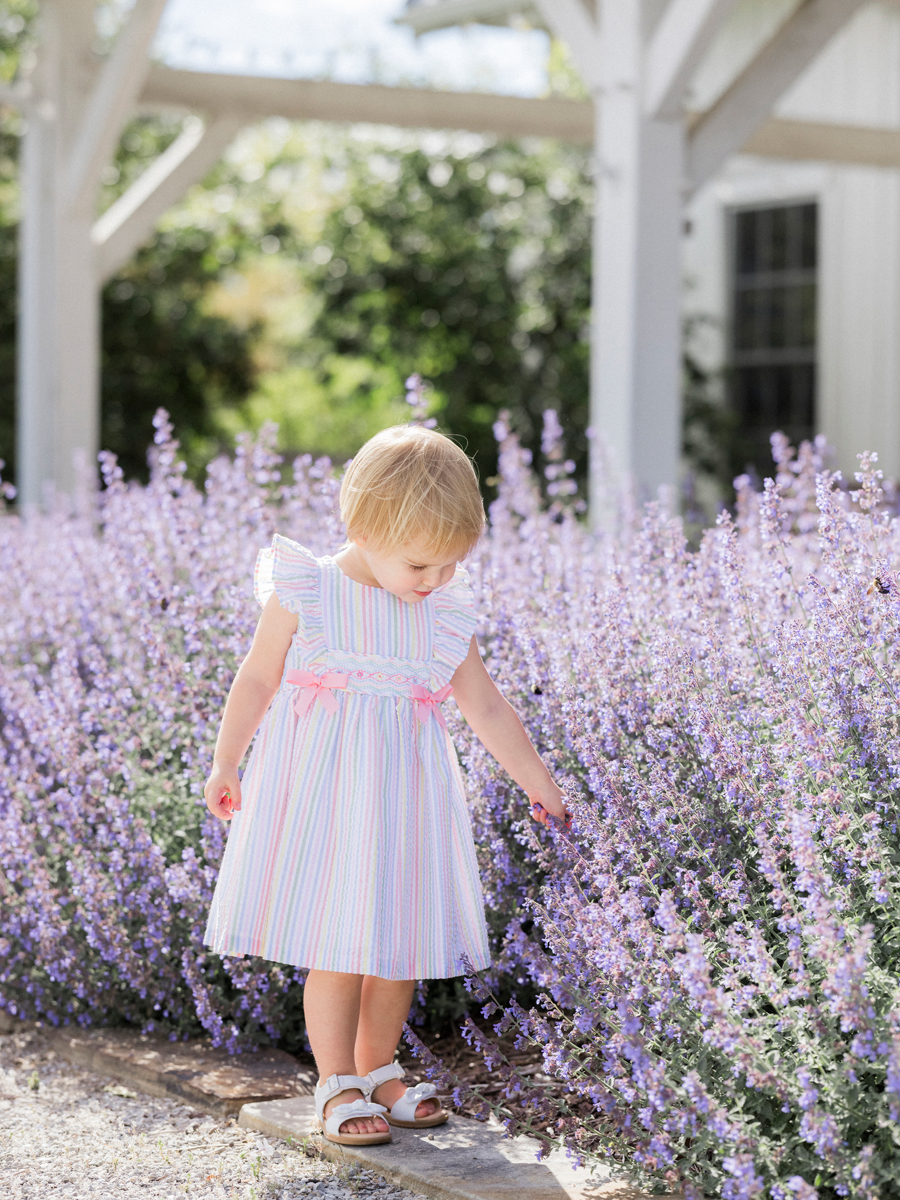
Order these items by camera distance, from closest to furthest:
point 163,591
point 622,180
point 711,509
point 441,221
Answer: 1. point 163,591
2. point 622,180
3. point 711,509
4. point 441,221

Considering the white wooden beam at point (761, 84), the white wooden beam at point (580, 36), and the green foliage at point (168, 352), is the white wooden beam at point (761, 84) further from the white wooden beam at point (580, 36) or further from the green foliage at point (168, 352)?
the green foliage at point (168, 352)

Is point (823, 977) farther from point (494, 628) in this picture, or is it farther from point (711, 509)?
point (711, 509)

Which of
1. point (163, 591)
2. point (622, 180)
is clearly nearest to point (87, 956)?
point (163, 591)

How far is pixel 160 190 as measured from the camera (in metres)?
7.29

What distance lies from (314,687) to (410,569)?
0.24 metres

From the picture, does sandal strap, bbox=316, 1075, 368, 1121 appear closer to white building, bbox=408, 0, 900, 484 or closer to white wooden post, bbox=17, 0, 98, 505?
white wooden post, bbox=17, 0, 98, 505

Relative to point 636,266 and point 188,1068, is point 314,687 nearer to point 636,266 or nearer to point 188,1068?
point 188,1068

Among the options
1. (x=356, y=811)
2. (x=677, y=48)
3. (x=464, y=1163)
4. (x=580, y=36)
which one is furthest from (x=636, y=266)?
(x=464, y=1163)

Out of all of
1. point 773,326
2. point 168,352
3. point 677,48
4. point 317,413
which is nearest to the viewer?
point 677,48

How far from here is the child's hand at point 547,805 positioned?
7.25ft

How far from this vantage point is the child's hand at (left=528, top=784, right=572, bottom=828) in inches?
87.0

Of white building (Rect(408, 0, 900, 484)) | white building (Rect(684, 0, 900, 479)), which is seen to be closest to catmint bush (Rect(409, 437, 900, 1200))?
white building (Rect(408, 0, 900, 484))

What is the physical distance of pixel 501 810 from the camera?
101 inches

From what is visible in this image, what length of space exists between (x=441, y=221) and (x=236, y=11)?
10.9 meters
